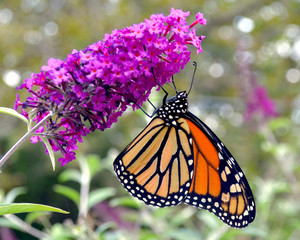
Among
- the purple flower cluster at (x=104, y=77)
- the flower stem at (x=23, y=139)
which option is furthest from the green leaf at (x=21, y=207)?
the purple flower cluster at (x=104, y=77)

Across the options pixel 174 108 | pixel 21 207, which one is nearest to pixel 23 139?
pixel 21 207

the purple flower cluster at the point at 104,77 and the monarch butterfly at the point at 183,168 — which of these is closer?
the purple flower cluster at the point at 104,77

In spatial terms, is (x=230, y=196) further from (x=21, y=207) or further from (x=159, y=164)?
(x=21, y=207)

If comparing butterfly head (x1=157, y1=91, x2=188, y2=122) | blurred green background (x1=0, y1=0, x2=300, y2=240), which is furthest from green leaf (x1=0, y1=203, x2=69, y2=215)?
blurred green background (x1=0, y1=0, x2=300, y2=240)

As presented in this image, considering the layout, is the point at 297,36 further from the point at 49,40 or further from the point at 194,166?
the point at 194,166

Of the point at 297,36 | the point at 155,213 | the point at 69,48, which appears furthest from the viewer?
the point at 297,36

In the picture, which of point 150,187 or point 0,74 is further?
point 0,74

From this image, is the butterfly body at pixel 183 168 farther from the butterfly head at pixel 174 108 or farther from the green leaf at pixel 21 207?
the green leaf at pixel 21 207

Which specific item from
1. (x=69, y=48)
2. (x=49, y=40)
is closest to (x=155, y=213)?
(x=69, y=48)
